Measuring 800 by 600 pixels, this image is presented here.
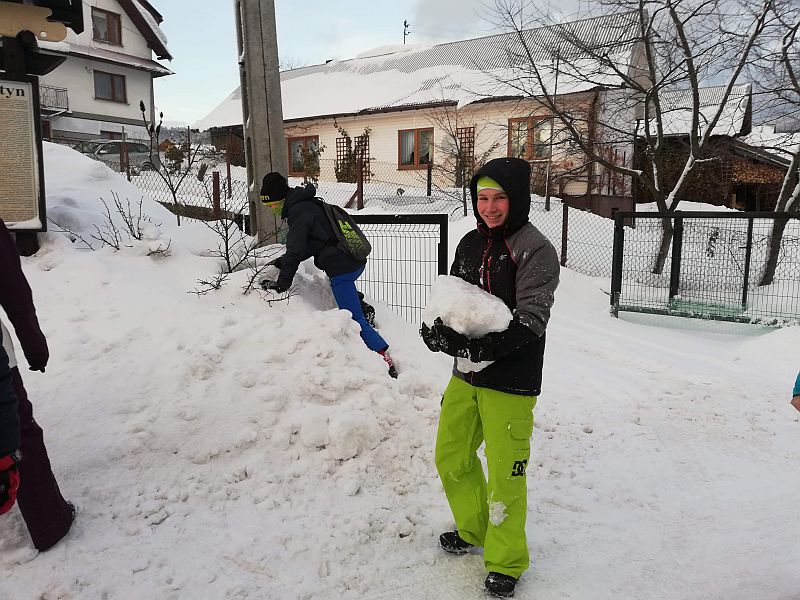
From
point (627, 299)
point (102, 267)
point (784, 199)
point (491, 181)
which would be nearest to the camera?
point (491, 181)

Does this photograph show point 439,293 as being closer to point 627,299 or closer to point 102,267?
point 102,267

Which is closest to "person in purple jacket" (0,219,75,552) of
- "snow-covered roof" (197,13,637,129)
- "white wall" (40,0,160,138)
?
"snow-covered roof" (197,13,637,129)

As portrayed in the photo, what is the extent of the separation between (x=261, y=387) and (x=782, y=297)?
7.56 meters

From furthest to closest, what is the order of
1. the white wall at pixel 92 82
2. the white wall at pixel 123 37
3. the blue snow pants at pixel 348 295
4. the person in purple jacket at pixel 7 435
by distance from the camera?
the white wall at pixel 123 37 → the white wall at pixel 92 82 → the blue snow pants at pixel 348 295 → the person in purple jacket at pixel 7 435

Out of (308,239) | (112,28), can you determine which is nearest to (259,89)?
(308,239)

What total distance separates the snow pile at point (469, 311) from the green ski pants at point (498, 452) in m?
0.18

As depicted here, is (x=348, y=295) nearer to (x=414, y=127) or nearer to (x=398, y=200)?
(x=398, y=200)

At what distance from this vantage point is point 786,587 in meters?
2.53

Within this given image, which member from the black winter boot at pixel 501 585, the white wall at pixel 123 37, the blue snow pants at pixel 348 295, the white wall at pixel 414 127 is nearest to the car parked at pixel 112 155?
the white wall at pixel 414 127

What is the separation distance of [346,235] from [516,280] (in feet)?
8.13

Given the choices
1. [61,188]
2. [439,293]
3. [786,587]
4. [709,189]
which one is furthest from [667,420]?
[709,189]

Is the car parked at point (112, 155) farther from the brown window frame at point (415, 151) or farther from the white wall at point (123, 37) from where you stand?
the brown window frame at point (415, 151)

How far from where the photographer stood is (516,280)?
8.02ft

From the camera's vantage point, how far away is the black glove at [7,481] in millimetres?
1634
